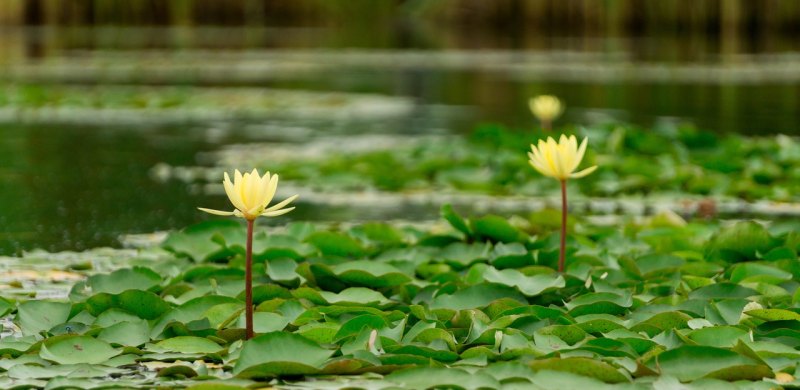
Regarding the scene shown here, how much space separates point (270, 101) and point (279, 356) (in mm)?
8727

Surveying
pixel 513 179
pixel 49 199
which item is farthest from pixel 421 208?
pixel 49 199

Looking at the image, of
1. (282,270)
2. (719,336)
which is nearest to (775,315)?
(719,336)

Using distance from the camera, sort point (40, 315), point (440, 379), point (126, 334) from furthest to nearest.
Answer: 1. point (40, 315)
2. point (126, 334)
3. point (440, 379)

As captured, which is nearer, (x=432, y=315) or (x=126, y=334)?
(x=126, y=334)

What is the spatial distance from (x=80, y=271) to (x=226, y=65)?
1262 centimetres

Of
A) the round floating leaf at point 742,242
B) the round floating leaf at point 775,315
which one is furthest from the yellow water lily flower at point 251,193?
the round floating leaf at point 742,242

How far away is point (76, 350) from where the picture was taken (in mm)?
3018

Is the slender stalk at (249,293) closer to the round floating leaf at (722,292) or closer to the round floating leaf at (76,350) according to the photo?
the round floating leaf at (76,350)

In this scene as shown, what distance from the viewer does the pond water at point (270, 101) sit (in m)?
6.02

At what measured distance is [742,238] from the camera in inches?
161

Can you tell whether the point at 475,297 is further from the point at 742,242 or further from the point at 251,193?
the point at 742,242

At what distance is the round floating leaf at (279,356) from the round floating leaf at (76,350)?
1.18 ft

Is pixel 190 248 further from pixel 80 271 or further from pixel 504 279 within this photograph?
pixel 504 279

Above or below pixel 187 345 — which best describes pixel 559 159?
above
